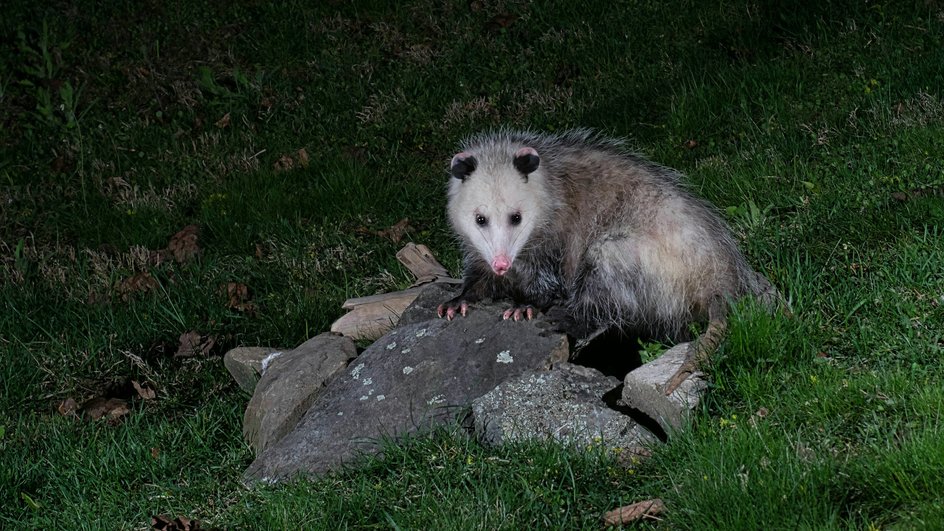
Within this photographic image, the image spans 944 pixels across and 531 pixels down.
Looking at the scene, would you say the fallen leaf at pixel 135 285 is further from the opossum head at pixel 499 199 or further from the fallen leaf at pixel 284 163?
the opossum head at pixel 499 199

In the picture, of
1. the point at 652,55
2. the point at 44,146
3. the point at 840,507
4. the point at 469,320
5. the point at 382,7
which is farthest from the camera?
the point at 382,7

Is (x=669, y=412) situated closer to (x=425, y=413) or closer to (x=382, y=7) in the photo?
(x=425, y=413)

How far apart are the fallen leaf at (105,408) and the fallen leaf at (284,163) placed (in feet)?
6.96

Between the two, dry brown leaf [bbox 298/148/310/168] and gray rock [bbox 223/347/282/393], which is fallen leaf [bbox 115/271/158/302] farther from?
dry brown leaf [bbox 298/148/310/168]

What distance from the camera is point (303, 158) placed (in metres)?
6.33

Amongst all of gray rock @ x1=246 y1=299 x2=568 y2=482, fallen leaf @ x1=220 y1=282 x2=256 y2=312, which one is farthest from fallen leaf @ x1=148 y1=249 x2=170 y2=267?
gray rock @ x1=246 y1=299 x2=568 y2=482

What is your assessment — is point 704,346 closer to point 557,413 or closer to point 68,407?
point 557,413

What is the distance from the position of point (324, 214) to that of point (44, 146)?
94.2 inches

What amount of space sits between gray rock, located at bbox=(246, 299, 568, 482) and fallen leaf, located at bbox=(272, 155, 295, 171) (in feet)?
8.15

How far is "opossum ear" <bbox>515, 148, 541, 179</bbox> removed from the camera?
404 cm

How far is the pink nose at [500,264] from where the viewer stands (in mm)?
3795

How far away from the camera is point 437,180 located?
6.00 m

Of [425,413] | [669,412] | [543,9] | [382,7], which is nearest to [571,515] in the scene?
[669,412]

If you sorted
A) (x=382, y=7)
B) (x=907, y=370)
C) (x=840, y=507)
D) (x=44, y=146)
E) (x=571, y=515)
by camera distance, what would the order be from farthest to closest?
(x=382, y=7) → (x=44, y=146) → (x=907, y=370) → (x=571, y=515) → (x=840, y=507)
